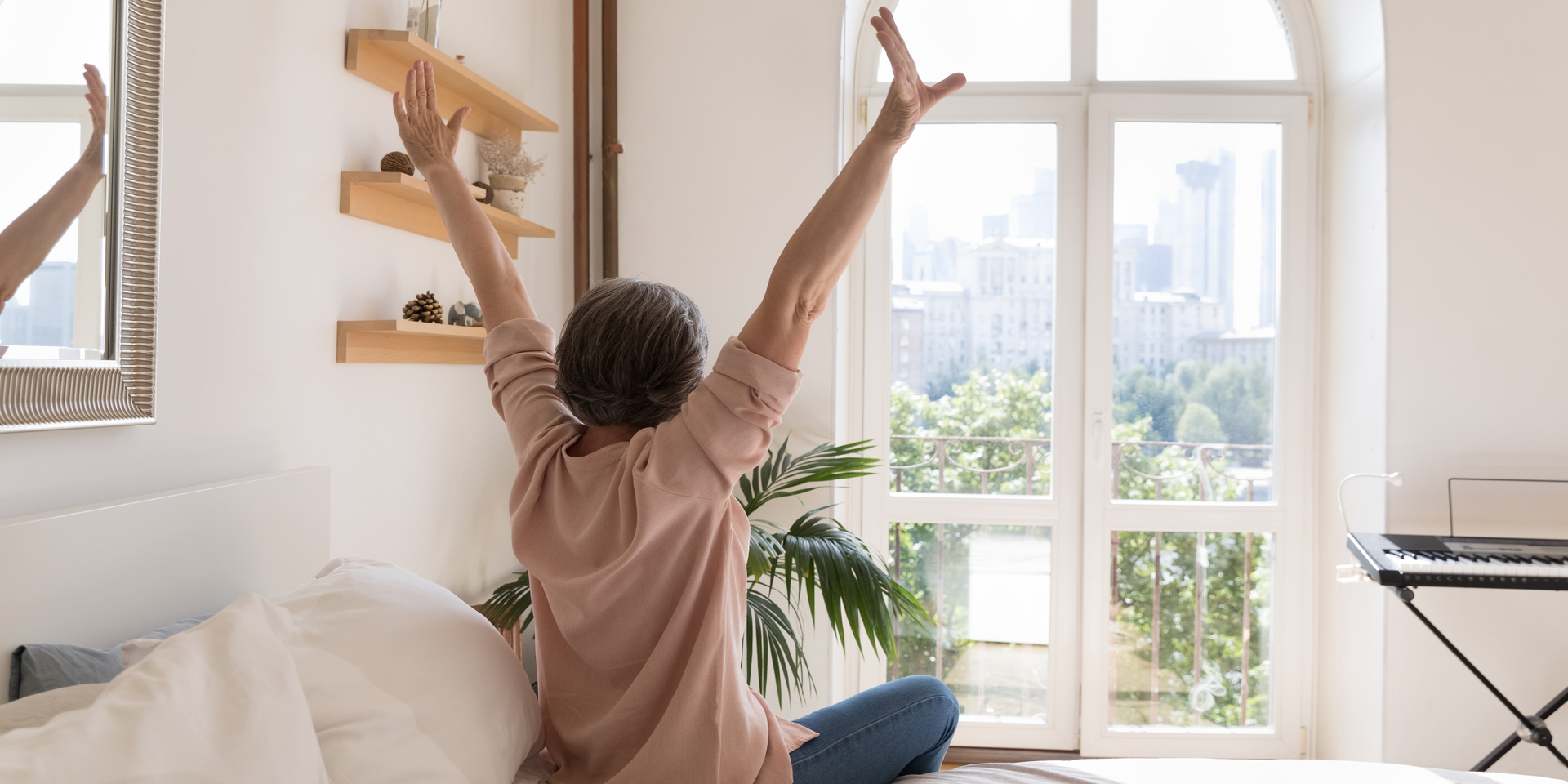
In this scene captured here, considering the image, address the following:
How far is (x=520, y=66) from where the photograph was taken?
7.64 ft

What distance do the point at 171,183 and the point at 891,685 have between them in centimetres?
123

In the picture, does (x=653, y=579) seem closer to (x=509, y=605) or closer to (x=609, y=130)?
(x=509, y=605)

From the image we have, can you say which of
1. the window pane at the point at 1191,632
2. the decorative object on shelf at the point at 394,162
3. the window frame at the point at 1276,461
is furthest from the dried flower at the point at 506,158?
the window pane at the point at 1191,632

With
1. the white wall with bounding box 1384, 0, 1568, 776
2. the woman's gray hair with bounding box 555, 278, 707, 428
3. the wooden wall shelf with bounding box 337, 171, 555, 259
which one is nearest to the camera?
the woman's gray hair with bounding box 555, 278, 707, 428

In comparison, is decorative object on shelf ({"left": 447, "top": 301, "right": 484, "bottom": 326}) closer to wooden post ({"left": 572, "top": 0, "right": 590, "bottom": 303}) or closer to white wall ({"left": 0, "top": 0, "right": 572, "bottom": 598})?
white wall ({"left": 0, "top": 0, "right": 572, "bottom": 598})

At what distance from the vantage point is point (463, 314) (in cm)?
189

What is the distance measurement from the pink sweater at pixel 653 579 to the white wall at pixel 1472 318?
2.20 m

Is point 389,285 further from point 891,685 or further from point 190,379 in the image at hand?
point 891,685

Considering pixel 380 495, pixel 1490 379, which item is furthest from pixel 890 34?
pixel 1490 379

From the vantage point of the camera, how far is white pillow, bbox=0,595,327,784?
645mm

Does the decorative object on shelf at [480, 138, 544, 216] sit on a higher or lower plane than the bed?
higher

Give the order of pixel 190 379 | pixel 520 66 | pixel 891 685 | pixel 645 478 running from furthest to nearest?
pixel 520 66, pixel 891 685, pixel 190 379, pixel 645 478

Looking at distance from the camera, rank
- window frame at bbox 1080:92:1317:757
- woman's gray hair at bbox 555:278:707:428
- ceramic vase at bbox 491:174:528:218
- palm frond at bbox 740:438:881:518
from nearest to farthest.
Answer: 1. woman's gray hair at bbox 555:278:707:428
2. ceramic vase at bbox 491:174:528:218
3. palm frond at bbox 740:438:881:518
4. window frame at bbox 1080:92:1317:757

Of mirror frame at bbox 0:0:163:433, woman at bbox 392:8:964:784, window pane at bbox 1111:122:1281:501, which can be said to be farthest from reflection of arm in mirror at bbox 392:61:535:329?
window pane at bbox 1111:122:1281:501
